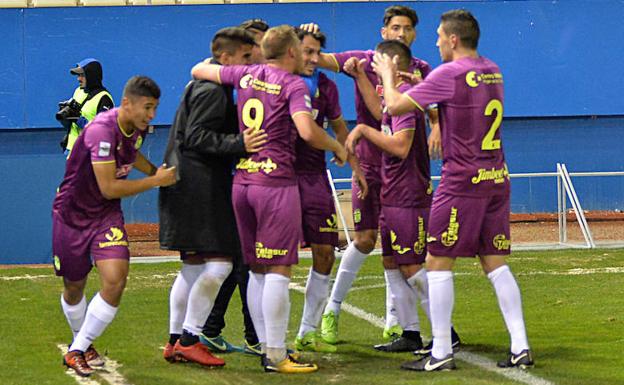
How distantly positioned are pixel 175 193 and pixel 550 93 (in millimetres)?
14210

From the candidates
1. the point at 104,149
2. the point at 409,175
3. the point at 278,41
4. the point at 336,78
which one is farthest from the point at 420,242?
the point at 336,78

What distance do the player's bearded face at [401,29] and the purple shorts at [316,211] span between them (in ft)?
4.16

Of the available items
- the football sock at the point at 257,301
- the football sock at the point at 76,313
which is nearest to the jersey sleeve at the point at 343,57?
the football sock at the point at 257,301

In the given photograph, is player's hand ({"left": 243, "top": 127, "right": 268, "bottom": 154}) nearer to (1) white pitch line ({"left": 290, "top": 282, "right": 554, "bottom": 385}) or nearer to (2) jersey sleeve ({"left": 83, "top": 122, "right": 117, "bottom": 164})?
(2) jersey sleeve ({"left": 83, "top": 122, "right": 117, "bottom": 164})

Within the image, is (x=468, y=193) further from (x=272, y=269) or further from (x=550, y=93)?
(x=550, y=93)

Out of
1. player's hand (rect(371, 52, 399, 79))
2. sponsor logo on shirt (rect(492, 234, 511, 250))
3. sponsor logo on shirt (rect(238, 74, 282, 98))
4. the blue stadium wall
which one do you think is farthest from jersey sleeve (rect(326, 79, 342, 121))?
the blue stadium wall

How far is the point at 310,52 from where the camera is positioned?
860 cm

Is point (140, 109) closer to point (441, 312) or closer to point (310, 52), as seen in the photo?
point (310, 52)

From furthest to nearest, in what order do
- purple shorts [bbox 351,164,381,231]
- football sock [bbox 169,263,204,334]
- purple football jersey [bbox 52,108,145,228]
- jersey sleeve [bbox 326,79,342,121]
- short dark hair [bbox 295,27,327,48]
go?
purple shorts [bbox 351,164,381,231], jersey sleeve [bbox 326,79,342,121], short dark hair [bbox 295,27,327,48], football sock [bbox 169,263,204,334], purple football jersey [bbox 52,108,145,228]

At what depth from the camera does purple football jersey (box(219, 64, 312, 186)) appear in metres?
7.71

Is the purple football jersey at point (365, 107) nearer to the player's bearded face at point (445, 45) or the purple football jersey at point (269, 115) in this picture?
the player's bearded face at point (445, 45)

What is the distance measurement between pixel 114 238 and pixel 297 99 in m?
1.46

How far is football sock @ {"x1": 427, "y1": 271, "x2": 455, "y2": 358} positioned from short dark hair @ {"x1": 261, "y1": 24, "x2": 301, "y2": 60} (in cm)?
173

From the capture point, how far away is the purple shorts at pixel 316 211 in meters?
8.71
